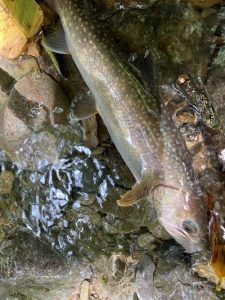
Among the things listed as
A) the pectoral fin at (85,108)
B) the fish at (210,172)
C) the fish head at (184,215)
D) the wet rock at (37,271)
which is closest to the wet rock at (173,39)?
the fish at (210,172)

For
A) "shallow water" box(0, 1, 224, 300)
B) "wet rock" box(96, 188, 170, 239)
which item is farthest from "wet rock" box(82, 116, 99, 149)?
"wet rock" box(96, 188, 170, 239)

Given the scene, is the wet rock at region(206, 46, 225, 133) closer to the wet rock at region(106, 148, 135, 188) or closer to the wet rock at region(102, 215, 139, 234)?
the wet rock at region(106, 148, 135, 188)

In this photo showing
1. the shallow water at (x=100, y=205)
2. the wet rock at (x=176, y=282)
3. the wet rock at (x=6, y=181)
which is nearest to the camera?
the wet rock at (x=176, y=282)

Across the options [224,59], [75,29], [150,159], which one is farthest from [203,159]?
[75,29]

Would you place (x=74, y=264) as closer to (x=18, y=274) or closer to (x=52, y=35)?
(x=18, y=274)

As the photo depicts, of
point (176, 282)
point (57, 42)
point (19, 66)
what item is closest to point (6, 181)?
point (19, 66)

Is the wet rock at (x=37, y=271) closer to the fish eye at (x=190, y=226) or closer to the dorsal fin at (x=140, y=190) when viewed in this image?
the dorsal fin at (x=140, y=190)
